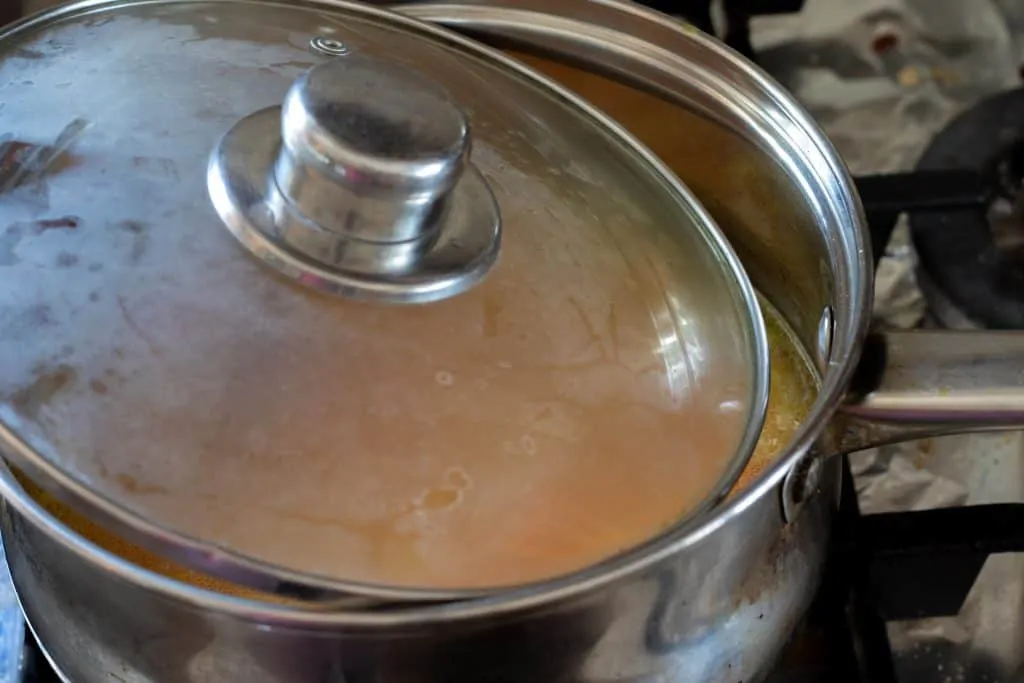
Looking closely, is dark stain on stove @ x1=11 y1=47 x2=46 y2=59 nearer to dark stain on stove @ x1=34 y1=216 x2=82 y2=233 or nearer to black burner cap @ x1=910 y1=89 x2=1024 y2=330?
dark stain on stove @ x1=34 y1=216 x2=82 y2=233

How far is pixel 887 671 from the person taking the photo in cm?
57

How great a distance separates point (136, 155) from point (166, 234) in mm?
44

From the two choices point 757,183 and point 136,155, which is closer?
point 136,155

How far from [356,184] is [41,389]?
0.13 m

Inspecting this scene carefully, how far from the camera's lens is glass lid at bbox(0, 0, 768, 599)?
365 millimetres

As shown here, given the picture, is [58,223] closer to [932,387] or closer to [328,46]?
[328,46]

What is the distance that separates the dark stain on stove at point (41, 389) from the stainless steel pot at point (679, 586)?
30 mm

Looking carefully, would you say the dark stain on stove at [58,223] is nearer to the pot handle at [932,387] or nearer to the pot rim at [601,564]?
the pot rim at [601,564]

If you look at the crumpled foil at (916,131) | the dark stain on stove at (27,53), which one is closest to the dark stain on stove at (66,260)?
the dark stain on stove at (27,53)

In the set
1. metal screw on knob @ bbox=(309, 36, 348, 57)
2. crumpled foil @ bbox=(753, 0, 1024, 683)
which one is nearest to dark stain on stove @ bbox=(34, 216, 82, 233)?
metal screw on knob @ bbox=(309, 36, 348, 57)

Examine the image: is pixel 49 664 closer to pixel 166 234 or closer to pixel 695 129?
pixel 166 234

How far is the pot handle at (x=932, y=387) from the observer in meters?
0.43

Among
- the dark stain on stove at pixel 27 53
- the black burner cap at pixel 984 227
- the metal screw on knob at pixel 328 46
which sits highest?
the dark stain on stove at pixel 27 53

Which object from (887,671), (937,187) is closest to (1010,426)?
(887,671)
